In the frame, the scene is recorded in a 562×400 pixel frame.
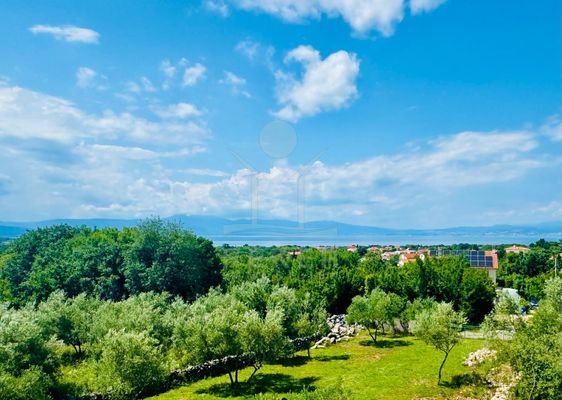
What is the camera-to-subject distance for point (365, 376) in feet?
96.9

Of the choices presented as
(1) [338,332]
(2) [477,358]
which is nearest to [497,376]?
(2) [477,358]

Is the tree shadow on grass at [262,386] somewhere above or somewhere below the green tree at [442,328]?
below

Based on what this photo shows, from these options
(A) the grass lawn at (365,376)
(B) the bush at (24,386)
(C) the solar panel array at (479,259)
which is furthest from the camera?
(C) the solar panel array at (479,259)

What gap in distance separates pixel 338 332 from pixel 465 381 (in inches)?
823

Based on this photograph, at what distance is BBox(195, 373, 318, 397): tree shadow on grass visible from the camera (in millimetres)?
27062

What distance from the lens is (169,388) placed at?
98.4ft

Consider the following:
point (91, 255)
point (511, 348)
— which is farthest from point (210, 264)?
point (511, 348)

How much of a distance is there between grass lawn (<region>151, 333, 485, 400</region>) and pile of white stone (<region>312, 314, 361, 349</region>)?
9.77 ft

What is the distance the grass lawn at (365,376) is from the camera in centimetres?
2588

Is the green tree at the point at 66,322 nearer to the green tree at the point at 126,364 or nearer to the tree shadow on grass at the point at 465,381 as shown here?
the green tree at the point at 126,364

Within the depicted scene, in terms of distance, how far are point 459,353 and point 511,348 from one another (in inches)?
630

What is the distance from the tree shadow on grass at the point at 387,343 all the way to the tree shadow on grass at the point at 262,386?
1305 centimetres

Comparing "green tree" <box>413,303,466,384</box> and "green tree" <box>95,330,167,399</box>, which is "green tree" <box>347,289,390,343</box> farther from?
"green tree" <box>95,330,167,399</box>

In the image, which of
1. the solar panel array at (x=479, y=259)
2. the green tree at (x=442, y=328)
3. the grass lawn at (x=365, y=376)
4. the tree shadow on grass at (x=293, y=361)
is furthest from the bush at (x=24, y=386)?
the solar panel array at (x=479, y=259)
